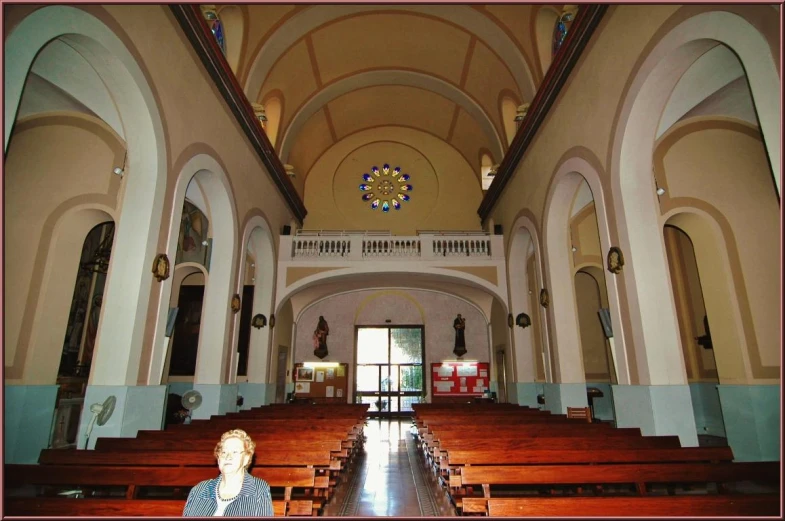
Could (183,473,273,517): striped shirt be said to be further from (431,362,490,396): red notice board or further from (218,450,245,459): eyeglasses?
(431,362,490,396): red notice board

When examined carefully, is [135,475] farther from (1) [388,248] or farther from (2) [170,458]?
(1) [388,248]

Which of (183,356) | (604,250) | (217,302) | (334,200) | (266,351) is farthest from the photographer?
(334,200)

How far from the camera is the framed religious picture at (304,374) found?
14742 mm

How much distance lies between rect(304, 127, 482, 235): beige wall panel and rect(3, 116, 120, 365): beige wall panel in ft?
31.1

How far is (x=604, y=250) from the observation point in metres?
6.28

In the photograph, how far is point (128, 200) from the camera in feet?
18.8

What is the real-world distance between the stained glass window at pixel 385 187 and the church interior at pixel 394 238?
2681mm

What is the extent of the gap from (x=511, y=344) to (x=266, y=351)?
20.2 ft

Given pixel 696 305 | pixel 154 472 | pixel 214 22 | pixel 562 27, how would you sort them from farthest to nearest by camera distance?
pixel 696 305
pixel 562 27
pixel 214 22
pixel 154 472

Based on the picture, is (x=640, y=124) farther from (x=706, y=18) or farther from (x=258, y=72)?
(x=258, y=72)

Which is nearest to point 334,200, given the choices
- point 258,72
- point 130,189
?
point 258,72

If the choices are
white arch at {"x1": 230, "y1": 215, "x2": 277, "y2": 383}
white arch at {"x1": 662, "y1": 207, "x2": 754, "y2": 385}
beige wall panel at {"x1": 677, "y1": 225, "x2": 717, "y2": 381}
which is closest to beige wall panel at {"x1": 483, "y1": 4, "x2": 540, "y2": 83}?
white arch at {"x1": 662, "y1": 207, "x2": 754, "y2": 385}

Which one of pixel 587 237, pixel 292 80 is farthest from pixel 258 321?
pixel 587 237

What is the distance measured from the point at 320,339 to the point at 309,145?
22.2 feet
